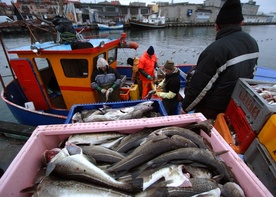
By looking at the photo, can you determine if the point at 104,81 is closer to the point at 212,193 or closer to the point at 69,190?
the point at 69,190

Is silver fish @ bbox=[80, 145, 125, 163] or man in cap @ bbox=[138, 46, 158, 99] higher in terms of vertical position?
silver fish @ bbox=[80, 145, 125, 163]

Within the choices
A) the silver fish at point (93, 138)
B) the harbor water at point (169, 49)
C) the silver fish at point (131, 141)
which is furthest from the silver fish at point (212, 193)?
the harbor water at point (169, 49)

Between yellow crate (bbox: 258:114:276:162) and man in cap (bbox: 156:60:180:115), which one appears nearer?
yellow crate (bbox: 258:114:276:162)

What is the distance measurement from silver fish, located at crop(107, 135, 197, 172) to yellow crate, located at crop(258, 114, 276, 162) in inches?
30.8

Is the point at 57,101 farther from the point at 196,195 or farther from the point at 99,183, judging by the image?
the point at 196,195

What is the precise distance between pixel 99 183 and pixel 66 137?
2.34ft

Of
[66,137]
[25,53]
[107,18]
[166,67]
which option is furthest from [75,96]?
[107,18]

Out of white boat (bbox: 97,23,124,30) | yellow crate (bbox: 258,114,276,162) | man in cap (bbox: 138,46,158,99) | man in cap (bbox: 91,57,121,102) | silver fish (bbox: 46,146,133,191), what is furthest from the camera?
white boat (bbox: 97,23,124,30)

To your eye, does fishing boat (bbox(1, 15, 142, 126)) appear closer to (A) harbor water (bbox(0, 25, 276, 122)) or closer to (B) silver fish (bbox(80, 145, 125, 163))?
(A) harbor water (bbox(0, 25, 276, 122))

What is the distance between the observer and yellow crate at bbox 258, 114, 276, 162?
151 cm

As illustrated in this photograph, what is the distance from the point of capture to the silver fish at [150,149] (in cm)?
143

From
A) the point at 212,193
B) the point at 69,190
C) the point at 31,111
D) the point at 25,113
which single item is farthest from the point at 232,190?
the point at 25,113

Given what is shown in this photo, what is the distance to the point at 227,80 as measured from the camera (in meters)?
2.45

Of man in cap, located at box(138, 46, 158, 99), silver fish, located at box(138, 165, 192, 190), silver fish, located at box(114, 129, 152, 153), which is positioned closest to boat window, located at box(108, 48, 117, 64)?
man in cap, located at box(138, 46, 158, 99)
